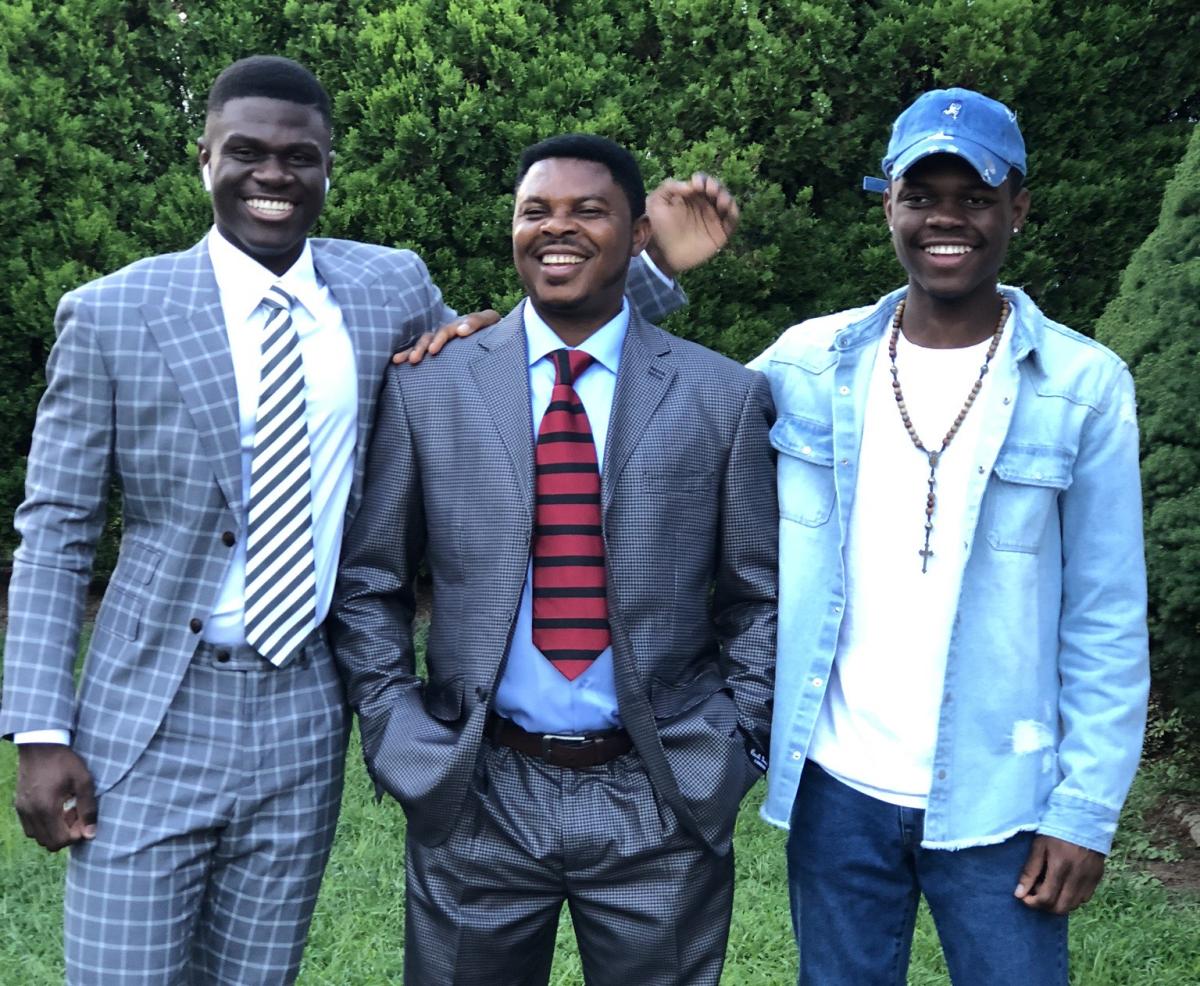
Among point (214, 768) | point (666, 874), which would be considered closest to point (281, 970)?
point (214, 768)

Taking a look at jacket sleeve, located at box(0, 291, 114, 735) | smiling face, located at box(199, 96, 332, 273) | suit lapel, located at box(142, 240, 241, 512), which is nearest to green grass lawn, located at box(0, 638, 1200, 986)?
jacket sleeve, located at box(0, 291, 114, 735)

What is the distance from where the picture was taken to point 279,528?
9.96ft

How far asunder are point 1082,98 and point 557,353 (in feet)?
14.3

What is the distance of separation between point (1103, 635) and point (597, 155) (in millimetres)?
1418

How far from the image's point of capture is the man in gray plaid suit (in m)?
2.98

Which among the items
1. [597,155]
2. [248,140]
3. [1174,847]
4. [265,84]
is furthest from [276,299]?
[1174,847]

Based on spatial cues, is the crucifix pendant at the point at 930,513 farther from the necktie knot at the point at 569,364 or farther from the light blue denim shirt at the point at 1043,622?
the necktie knot at the point at 569,364

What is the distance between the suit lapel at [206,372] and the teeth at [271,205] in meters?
0.24

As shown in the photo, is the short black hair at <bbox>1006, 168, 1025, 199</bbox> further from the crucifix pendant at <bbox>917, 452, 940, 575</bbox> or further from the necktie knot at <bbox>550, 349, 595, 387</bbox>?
the necktie knot at <bbox>550, 349, 595, 387</bbox>

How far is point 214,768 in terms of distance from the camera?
9.88 ft

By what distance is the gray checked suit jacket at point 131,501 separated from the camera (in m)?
2.99

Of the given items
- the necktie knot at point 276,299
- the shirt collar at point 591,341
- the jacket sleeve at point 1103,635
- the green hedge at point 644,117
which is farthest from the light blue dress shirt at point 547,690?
the green hedge at point 644,117

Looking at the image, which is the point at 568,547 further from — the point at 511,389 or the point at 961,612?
the point at 961,612

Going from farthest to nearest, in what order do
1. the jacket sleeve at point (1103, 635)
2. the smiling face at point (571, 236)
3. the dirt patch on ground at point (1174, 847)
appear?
1. the dirt patch on ground at point (1174, 847)
2. the smiling face at point (571, 236)
3. the jacket sleeve at point (1103, 635)
